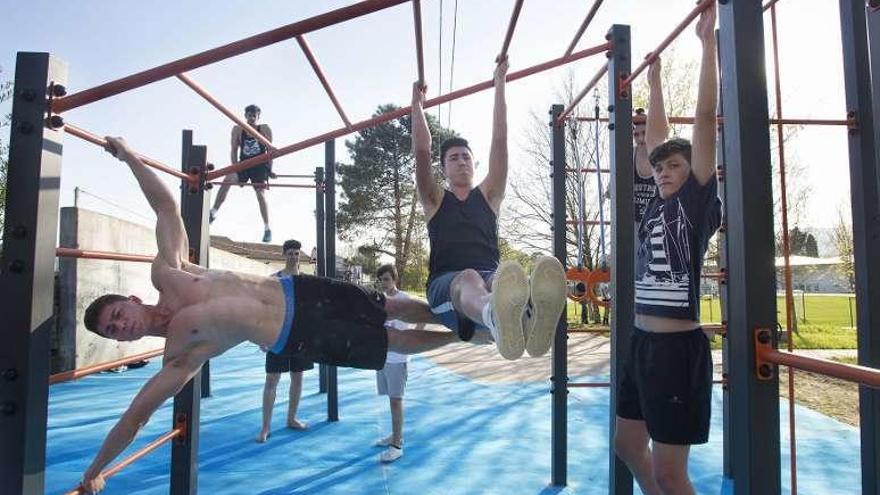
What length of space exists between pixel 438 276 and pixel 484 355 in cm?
797

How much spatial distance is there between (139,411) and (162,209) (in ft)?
3.22

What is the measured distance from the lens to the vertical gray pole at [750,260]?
1.36m

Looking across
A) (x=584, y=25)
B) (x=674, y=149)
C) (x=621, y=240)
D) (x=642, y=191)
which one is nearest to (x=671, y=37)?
(x=674, y=149)

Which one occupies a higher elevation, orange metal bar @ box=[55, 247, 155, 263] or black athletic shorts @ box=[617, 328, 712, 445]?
orange metal bar @ box=[55, 247, 155, 263]

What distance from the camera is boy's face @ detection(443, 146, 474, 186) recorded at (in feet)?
9.73

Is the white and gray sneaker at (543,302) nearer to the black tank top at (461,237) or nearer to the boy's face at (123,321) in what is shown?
the black tank top at (461,237)

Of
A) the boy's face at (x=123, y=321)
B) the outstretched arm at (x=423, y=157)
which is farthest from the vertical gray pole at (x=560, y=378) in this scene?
the boy's face at (x=123, y=321)

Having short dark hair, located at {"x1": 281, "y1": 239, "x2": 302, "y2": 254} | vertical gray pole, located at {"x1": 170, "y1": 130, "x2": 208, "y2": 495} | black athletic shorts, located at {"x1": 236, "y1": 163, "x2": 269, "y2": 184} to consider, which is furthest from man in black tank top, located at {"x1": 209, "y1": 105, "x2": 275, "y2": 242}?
vertical gray pole, located at {"x1": 170, "y1": 130, "x2": 208, "y2": 495}

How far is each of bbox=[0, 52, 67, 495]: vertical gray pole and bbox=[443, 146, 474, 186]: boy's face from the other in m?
1.78

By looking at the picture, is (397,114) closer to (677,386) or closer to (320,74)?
(320,74)

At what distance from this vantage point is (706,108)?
5.94ft

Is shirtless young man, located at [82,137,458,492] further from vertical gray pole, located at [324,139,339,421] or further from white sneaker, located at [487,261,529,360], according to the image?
vertical gray pole, located at [324,139,339,421]

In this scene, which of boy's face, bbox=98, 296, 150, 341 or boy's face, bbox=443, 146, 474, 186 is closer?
boy's face, bbox=98, 296, 150, 341

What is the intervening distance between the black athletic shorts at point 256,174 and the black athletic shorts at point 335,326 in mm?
3663
